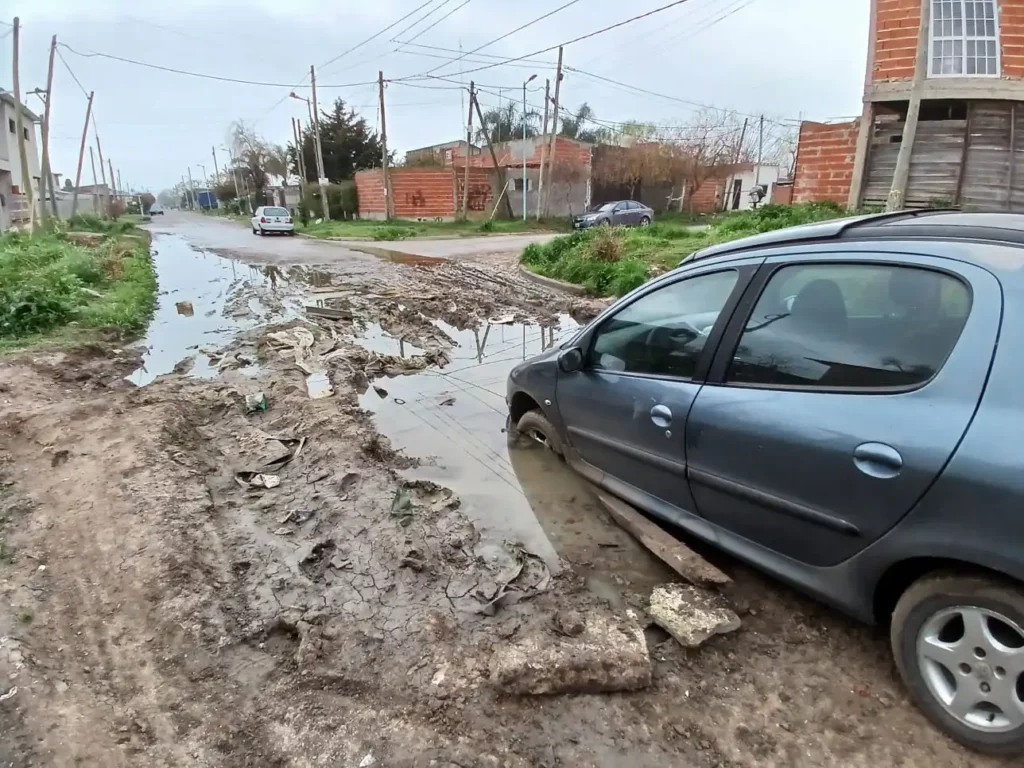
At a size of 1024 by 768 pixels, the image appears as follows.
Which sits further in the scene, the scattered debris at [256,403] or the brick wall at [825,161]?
the brick wall at [825,161]

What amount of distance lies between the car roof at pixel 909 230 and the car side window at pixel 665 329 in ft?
0.74

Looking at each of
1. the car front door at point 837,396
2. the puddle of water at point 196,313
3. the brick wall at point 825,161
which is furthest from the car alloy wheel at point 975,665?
the brick wall at point 825,161

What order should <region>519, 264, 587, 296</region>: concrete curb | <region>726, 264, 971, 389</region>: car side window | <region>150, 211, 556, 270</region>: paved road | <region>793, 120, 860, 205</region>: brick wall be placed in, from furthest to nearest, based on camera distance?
<region>150, 211, 556, 270</region>: paved road
<region>793, 120, 860, 205</region>: brick wall
<region>519, 264, 587, 296</region>: concrete curb
<region>726, 264, 971, 389</region>: car side window

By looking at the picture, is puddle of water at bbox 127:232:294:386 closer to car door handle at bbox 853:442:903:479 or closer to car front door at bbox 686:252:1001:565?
car front door at bbox 686:252:1001:565

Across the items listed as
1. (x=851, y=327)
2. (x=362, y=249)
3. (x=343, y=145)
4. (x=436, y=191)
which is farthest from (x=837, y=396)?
(x=343, y=145)

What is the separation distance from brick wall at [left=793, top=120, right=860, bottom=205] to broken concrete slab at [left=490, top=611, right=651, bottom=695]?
16980 mm

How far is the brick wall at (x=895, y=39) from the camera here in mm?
14281

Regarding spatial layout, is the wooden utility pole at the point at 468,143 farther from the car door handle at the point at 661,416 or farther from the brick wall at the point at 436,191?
the car door handle at the point at 661,416

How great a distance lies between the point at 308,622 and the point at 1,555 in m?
1.88

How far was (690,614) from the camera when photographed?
281 centimetres

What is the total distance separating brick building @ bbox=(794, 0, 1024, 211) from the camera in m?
14.0

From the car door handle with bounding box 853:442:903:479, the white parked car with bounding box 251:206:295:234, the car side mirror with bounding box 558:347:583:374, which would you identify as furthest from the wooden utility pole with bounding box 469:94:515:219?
the car door handle with bounding box 853:442:903:479

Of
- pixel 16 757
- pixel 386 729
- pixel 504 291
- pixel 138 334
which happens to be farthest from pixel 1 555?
pixel 504 291

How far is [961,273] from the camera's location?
7.07 feet
